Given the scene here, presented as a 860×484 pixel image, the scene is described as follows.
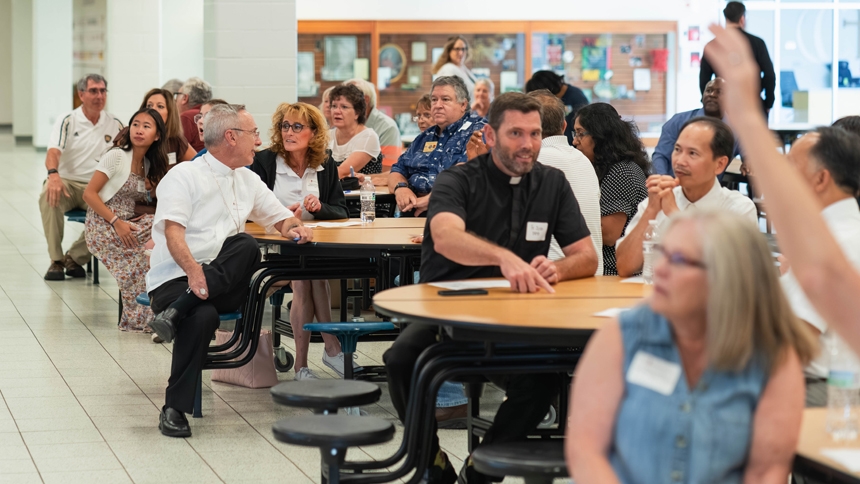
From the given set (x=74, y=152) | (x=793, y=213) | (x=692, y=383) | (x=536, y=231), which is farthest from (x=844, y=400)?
(x=74, y=152)

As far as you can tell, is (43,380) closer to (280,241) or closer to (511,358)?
(280,241)

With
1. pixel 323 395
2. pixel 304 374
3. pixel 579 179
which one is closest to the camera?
pixel 323 395

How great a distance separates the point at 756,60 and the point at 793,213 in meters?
6.03

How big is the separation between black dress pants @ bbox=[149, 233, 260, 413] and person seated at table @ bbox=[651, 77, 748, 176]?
9.19 ft

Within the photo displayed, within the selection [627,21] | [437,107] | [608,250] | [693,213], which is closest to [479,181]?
[608,250]

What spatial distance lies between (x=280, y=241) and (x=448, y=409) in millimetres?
1023

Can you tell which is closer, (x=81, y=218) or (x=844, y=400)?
(x=844, y=400)

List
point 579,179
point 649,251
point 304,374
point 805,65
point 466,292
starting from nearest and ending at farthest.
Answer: point 466,292, point 649,251, point 579,179, point 304,374, point 805,65

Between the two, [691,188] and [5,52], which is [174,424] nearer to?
[691,188]

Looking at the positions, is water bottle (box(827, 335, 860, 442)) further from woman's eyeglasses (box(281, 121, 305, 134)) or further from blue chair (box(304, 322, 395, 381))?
woman's eyeglasses (box(281, 121, 305, 134))

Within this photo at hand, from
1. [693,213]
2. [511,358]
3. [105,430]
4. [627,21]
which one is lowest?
[105,430]

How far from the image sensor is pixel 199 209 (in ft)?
14.4

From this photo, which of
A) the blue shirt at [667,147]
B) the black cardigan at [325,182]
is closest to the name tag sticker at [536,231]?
the black cardigan at [325,182]

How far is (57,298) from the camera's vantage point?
7.34 meters
